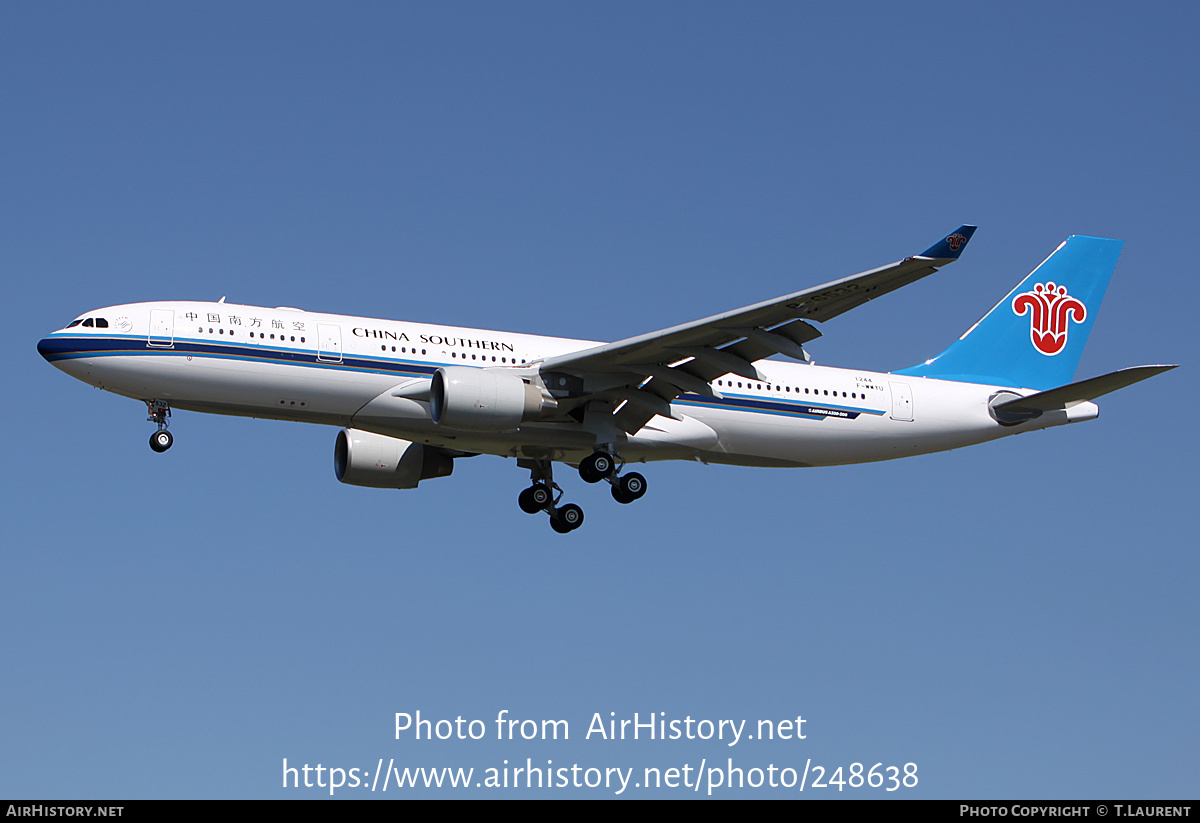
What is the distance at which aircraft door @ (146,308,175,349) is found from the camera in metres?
28.8

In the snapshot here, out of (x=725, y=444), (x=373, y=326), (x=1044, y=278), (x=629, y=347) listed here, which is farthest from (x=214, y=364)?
(x=1044, y=278)

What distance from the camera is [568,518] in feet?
110

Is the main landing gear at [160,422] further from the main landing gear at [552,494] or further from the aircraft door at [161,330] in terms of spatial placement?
the main landing gear at [552,494]

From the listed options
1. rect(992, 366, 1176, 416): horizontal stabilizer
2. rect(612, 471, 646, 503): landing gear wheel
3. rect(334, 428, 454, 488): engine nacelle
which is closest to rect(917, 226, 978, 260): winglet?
rect(992, 366, 1176, 416): horizontal stabilizer

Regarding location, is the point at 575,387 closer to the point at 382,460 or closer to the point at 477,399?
the point at 477,399

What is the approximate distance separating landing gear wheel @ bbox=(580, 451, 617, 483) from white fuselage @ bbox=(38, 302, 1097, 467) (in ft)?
1.29

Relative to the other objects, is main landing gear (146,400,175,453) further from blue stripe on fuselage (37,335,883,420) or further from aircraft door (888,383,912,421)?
aircraft door (888,383,912,421)

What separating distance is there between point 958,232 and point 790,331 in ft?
15.0

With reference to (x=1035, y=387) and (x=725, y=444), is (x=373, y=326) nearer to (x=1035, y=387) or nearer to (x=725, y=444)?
(x=725, y=444)

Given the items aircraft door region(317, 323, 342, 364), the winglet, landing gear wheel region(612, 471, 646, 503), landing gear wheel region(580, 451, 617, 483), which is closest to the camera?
the winglet

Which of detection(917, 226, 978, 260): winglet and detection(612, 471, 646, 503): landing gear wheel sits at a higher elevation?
detection(917, 226, 978, 260): winglet

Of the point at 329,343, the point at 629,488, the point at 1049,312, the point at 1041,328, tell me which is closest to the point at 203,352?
the point at 329,343

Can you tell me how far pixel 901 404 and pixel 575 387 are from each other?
8578 millimetres

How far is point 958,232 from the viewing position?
24.5 metres
